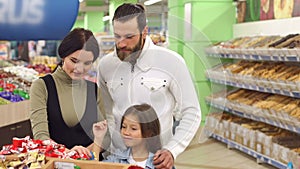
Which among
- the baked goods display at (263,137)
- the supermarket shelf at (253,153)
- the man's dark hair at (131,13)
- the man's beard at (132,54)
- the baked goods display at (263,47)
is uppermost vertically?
the man's dark hair at (131,13)

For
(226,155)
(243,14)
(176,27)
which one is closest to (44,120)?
(176,27)

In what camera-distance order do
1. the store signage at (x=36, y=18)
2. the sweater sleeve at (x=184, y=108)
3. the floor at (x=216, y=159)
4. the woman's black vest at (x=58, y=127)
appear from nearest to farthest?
the sweater sleeve at (x=184, y=108) → the woman's black vest at (x=58, y=127) → the store signage at (x=36, y=18) → the floor at (x=216, y=159)

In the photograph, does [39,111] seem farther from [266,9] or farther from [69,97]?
[266,9]

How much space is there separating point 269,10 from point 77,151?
530 centimetres

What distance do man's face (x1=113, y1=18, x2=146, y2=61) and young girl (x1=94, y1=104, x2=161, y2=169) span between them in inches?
9.6

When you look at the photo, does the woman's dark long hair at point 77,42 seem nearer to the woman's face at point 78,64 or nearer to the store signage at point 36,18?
the woman's face at point 78,64

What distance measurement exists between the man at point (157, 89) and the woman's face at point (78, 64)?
8 centimetres

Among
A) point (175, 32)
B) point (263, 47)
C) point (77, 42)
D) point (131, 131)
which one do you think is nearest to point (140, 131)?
point (131, 131)

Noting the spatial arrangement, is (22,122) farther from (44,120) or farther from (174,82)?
(174,82)

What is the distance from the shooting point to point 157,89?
203 cm

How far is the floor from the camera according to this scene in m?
5.72

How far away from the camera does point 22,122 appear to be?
5.59 meters

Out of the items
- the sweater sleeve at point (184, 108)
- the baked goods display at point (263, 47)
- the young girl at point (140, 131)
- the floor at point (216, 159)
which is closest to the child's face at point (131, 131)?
the young girl at point (140, 131)

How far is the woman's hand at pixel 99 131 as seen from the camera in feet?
6.46
